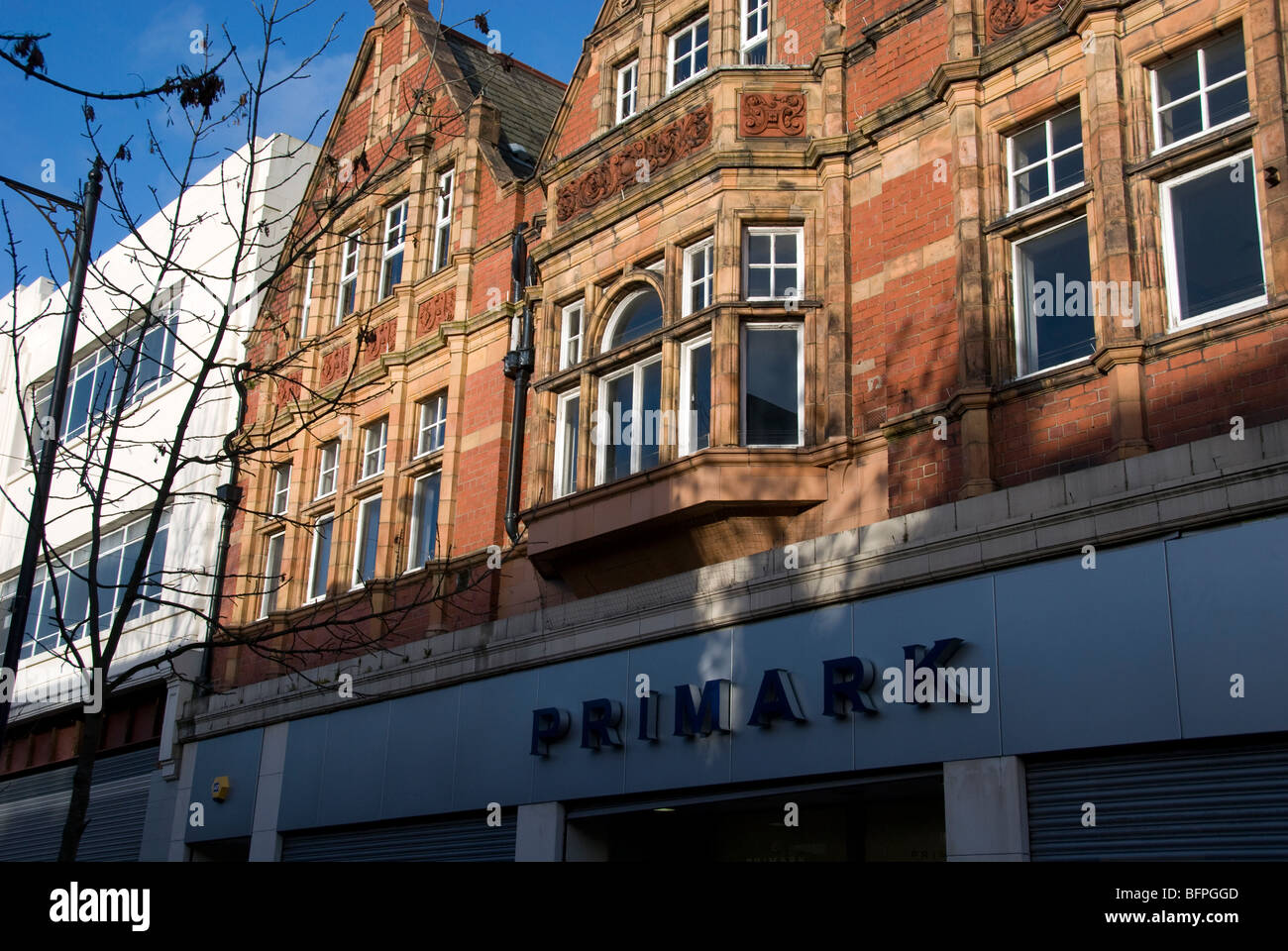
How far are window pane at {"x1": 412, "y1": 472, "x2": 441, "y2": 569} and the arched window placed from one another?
4.14m

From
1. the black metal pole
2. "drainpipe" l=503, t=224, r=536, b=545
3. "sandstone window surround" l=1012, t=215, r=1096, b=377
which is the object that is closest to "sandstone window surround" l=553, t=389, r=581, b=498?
"drainpipe" l=503, t=224, r=536, b=545

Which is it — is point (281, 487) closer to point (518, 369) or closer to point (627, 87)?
point (518, 369)

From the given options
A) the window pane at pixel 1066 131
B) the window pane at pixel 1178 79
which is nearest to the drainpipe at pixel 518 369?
the window pane at pixel 1066 131

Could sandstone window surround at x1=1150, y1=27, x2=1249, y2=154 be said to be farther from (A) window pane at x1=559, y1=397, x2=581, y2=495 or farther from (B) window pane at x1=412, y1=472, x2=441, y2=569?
(B) window pane at x1=412, y1=472, x2=441, y2=569

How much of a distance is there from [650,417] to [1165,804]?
7072 mm

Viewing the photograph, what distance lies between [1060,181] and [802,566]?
418 centimetres

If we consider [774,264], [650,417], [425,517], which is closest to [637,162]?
[774,264]

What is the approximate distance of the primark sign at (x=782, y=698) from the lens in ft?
36.8

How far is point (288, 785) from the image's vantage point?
715 inches

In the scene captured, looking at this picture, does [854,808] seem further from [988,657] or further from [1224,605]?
[1224,605]

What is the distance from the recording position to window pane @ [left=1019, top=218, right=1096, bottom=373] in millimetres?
12055

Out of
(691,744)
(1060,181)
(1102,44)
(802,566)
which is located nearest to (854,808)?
(691,744)

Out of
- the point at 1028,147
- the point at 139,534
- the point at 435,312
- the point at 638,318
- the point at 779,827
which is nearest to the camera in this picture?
the point at 1028,147

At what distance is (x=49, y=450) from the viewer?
36.6 feet
